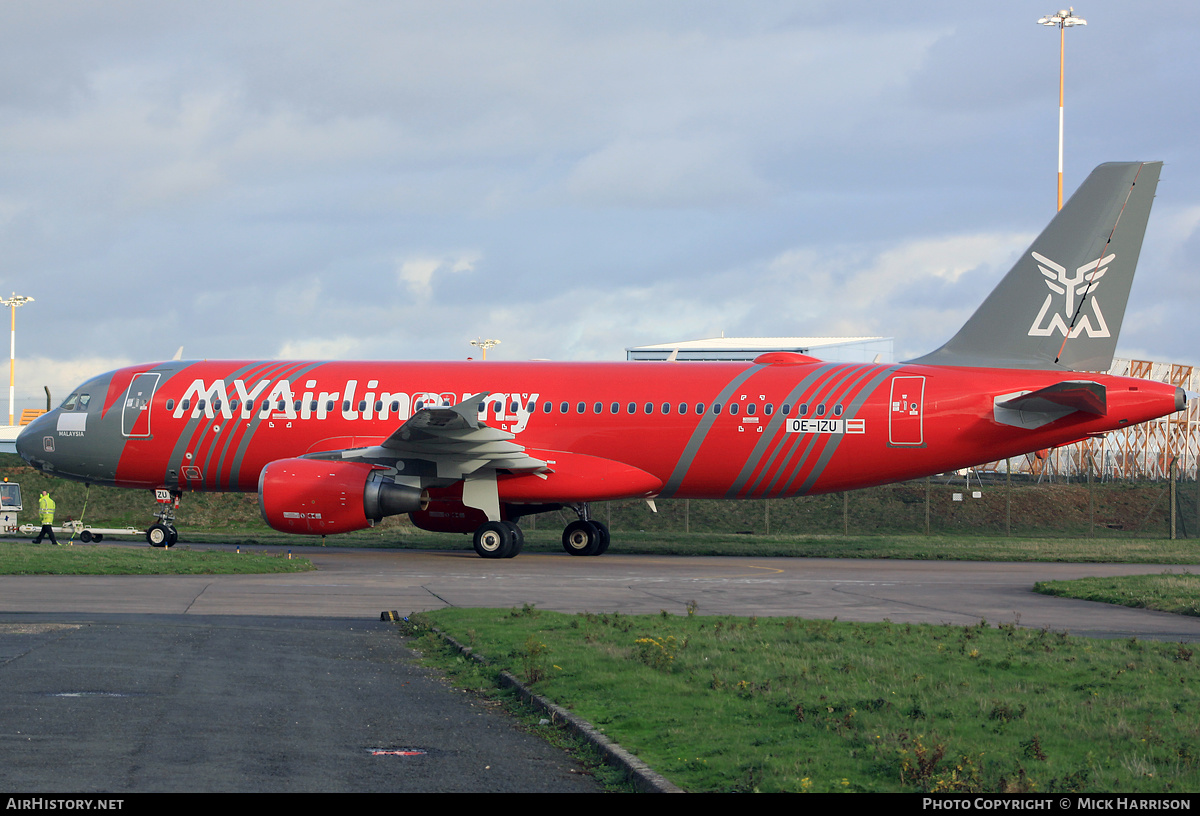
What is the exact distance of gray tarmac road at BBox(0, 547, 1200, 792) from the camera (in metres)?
6.76

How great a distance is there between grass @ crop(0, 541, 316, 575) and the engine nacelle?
1871mm

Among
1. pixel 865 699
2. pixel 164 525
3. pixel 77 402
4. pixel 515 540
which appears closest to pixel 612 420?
pixel 515 540

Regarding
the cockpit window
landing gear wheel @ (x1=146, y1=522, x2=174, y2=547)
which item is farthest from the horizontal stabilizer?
the cockpit window

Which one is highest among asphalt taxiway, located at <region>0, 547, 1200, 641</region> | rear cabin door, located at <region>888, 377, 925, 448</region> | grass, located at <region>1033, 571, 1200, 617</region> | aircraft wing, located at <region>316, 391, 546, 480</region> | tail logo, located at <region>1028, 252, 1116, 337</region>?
tail logo, located at <region>1028, 252, 1116, 337</region>

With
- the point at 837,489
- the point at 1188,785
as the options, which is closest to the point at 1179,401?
the point at 837,489

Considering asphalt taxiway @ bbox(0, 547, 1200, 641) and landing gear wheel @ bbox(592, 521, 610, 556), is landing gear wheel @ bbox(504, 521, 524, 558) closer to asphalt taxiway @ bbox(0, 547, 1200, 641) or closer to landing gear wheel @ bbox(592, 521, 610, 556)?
asphalt taxiway @ bbox(0, 547, 1200, 641)

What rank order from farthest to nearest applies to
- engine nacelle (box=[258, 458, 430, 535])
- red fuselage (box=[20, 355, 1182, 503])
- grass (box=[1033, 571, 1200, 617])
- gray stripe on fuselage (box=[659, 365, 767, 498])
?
gray stripe on fuselage (box=[659, 365, 767, 498])
red fuselage (box=[20, 355, 1182, 503])
engine nacelle (box=[258, 458, 430, 535])
grass (box=[1033, 571, 1200, 617])

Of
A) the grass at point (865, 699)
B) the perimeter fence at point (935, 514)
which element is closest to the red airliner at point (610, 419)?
the grass at point (865, 699)

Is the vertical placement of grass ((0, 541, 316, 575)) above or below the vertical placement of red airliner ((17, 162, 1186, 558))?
below

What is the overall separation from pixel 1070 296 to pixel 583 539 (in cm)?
1257

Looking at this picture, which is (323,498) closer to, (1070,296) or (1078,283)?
(1070,296)

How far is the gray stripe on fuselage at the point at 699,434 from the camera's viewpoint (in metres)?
25.8

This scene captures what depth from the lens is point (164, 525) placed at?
26.8 metres

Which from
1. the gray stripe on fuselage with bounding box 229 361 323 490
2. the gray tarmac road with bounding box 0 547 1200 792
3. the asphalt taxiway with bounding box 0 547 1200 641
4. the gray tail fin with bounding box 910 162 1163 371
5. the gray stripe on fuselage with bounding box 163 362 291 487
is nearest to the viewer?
the gray tarmac road with bounding box 0 547 1200 792
